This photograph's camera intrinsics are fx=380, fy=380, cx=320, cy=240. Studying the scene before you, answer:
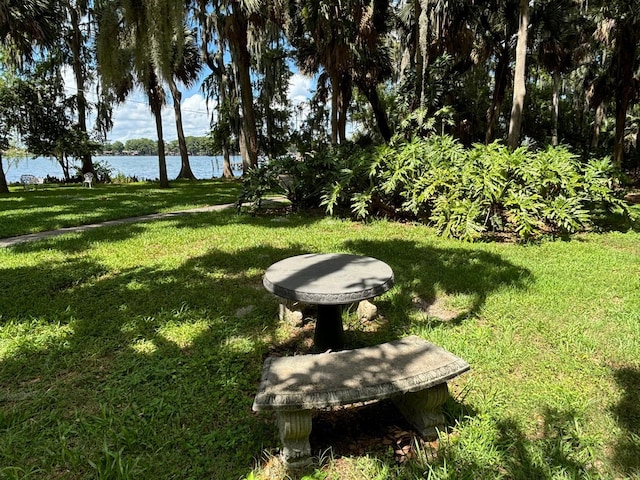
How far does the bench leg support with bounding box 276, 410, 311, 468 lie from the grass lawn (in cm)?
9

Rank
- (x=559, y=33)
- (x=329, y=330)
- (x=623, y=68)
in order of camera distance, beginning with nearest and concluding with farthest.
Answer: (x=329, y=330)
(x=559, y=33)
(x=623, y=68)

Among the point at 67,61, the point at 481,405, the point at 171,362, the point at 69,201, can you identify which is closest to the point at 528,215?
the point at 481,405

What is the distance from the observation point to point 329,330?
306 cm

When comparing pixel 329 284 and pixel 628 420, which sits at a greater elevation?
pixel 329 284

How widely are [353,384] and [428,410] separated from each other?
1.88ft

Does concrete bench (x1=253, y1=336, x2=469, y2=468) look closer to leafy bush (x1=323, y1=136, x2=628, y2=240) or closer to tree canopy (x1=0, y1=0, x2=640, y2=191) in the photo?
leafy bush (x1=323, y1=136, x2=628, y2=240)

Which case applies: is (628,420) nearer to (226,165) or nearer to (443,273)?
(443,273)

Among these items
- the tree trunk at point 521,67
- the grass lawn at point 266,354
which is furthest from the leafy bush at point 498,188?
the tree trunk at point 521,67

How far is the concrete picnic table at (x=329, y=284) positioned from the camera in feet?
8.50

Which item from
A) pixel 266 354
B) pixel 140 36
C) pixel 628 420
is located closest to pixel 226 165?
pixel 140 36

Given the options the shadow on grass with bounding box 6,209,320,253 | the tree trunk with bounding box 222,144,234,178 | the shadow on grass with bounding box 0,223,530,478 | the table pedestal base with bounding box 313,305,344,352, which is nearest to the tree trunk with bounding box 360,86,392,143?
the shadow on grass with bounding box 6,209,320,253

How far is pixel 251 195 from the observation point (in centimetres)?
873

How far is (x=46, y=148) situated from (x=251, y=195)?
1563 cm

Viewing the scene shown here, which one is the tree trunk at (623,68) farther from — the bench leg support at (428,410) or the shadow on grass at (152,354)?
the bench leg support at (428,410)
